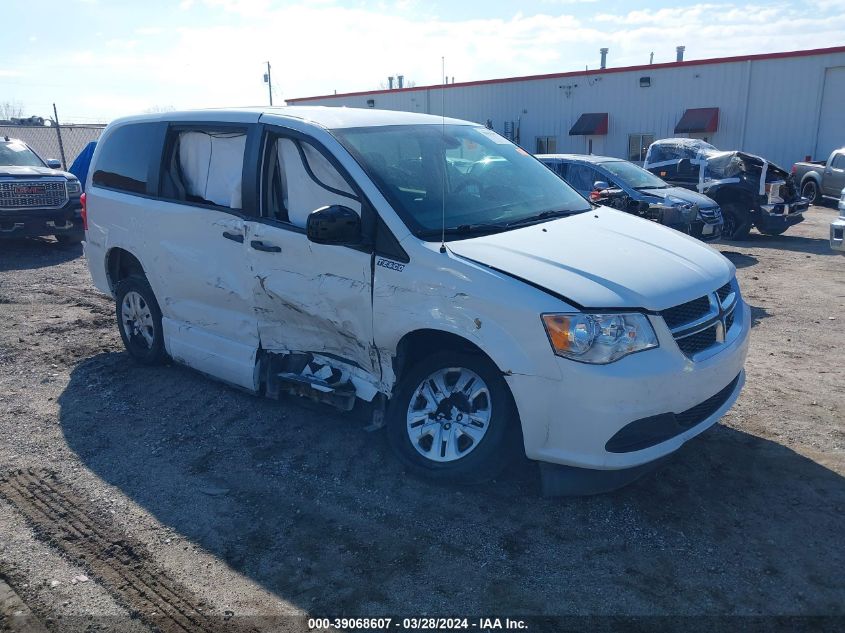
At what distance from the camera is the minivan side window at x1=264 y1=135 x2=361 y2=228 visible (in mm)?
4488

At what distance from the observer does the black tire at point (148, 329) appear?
5887 millimetres

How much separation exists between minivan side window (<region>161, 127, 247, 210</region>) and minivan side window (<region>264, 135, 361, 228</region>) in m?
0.26

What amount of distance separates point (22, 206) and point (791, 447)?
12.0 m

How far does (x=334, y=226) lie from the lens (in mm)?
4059

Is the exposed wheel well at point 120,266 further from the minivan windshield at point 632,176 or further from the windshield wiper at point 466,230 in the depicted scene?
the minivan windshield at point 632,176

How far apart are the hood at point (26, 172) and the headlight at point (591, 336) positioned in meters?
11.6

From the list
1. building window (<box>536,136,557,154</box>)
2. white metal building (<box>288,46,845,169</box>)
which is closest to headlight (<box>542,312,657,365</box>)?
white metal building (<box>288,46,845,169</box>)

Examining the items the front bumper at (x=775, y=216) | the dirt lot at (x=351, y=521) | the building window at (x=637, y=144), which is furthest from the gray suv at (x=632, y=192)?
the building window at (x=637, y=144)

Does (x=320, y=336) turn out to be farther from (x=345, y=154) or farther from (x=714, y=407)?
(x=714, y=407)

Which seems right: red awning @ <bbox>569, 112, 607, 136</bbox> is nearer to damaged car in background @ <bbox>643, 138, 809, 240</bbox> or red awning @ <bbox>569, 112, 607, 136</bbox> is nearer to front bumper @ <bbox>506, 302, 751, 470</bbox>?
damaged car in background @ <bbox>643, 138, 809, 240</bbox>

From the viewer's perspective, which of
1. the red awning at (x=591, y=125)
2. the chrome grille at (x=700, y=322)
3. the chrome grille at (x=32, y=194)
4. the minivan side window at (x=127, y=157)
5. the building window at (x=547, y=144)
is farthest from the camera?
the building window at (x=547, y=144)

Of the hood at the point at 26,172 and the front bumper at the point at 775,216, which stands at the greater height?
the hood at the point at 26,172

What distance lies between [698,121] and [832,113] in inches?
158

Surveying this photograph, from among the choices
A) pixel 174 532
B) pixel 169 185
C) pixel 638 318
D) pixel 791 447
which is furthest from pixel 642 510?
pixel 169 185
